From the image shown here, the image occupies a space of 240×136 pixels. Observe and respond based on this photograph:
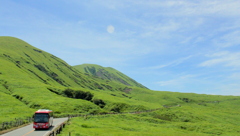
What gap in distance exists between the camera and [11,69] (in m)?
140

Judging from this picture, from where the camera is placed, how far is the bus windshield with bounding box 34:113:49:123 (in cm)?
3681

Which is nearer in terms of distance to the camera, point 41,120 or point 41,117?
point 41,120

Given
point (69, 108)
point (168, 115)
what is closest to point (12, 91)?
point (69, 108)

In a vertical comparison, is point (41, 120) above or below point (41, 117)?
below

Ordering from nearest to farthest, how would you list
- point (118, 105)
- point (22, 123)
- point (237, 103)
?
point (22, 123) → point (118, 105) → point (237, 103)

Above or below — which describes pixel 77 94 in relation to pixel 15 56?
below

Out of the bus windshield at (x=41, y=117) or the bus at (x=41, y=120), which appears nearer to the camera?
the bus at (x=41, y=120)

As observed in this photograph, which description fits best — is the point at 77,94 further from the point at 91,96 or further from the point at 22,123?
→ the point at 22,123

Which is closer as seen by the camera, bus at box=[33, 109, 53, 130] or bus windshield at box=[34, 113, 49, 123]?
bus at box=[33, 109, 53, 130]

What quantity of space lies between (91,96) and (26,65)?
87064 millimetres

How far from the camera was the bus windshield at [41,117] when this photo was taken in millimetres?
36812

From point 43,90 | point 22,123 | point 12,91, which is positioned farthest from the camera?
point 43,90

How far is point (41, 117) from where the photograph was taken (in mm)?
37094

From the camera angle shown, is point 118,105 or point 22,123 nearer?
point 22,123
